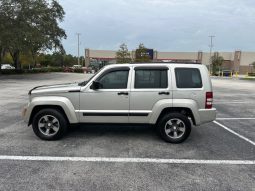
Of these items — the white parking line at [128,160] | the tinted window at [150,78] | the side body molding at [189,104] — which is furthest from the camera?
the tinted window at [150,78]

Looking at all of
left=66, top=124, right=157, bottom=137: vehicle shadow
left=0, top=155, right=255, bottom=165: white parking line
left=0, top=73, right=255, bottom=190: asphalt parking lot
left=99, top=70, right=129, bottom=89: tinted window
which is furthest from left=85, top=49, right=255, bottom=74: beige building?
left=0, top=155, right=255, bottom=165: white parking line

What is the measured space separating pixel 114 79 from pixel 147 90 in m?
0.80

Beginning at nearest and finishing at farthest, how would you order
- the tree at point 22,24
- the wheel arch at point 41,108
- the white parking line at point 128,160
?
1. the white parking line at point 128,160
2. the wheel arch at point 41,108
3. the tree at point 22,24

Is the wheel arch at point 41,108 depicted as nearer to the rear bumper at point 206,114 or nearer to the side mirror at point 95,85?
the side mirror at point 95,85

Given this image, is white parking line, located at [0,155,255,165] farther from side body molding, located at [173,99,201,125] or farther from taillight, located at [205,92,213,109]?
taillight, located at [205,92,213,109]

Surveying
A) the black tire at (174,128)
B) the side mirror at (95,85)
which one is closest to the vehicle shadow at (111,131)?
the black tire at (174,128)

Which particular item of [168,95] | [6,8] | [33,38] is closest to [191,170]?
[168,95]

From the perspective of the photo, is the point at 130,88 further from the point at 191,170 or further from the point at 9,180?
the point at 9,180

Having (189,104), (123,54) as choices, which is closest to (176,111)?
(189,104)

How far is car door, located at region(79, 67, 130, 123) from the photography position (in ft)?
19.3

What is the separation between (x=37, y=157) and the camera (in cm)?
496

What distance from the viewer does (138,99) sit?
5875 mm

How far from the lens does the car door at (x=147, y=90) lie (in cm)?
586

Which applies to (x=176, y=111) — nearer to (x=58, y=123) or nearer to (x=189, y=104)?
(x=189, y=104)
